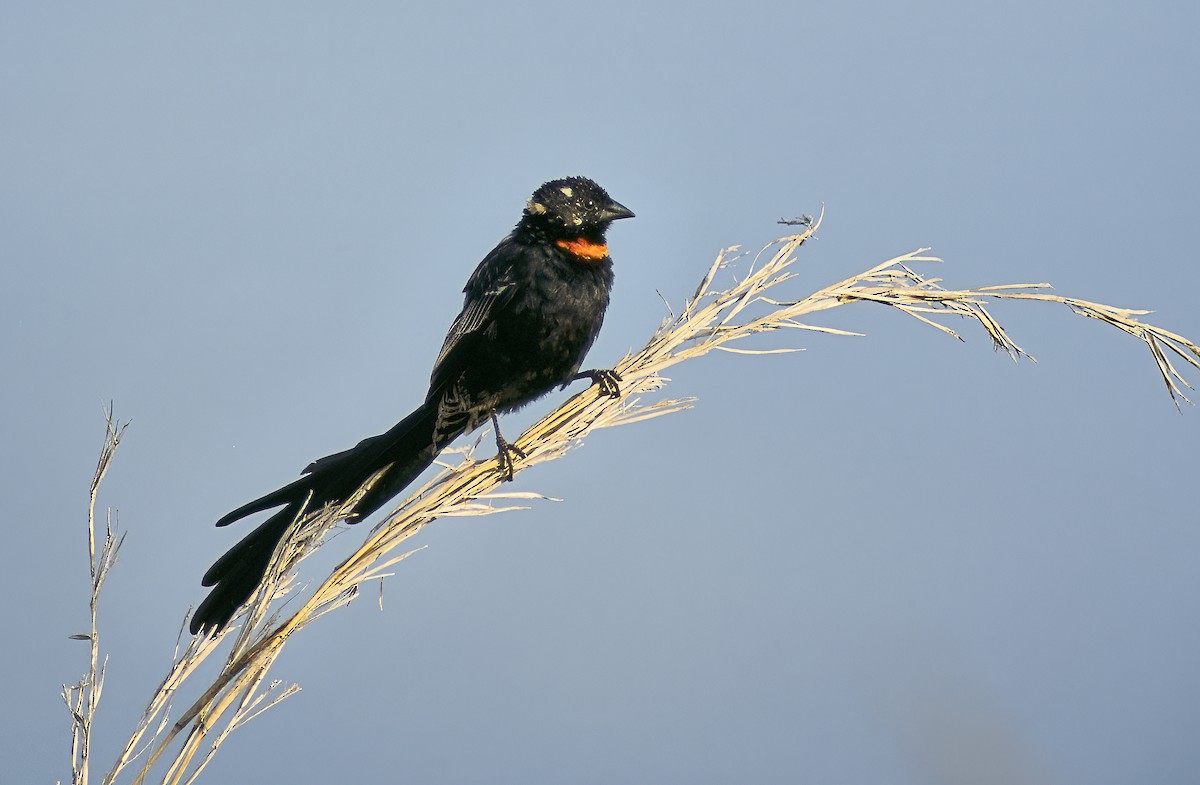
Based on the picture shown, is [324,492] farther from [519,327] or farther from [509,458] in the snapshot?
[519,327]

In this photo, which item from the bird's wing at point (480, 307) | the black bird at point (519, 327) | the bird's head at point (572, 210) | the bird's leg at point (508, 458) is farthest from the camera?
the bird's head at point (572, 210)

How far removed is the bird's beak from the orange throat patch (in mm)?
85

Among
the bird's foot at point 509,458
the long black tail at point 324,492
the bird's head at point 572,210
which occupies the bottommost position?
the bird's foot at point 509,458

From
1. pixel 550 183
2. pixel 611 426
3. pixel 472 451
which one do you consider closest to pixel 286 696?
pixel 472 451

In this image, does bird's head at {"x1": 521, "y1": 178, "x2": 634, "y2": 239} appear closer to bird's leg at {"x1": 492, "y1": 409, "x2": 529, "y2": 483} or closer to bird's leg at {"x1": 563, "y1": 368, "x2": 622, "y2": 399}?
bird's leg at {"x1": 563, "y1": 368, "x2": 622, "y2": 399}

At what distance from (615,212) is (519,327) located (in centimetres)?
47

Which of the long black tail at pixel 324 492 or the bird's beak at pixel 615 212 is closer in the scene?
the long black tail at pixel 324 492

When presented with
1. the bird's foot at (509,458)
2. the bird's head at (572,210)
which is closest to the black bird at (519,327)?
the bird's head at (572,210)

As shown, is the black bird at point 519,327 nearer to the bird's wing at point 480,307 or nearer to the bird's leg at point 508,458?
the bird's wing at point 480,307

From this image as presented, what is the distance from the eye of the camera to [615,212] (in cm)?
304

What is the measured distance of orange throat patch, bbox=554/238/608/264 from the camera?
293 centimetres

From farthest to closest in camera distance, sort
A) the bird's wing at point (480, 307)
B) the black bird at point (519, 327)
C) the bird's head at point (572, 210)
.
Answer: the bird's head at point (572, 210)
the bird's wing at point (480, 307)
the black bird at point (519, 327)

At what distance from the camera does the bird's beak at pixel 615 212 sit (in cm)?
303

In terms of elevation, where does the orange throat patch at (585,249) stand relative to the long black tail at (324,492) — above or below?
above
